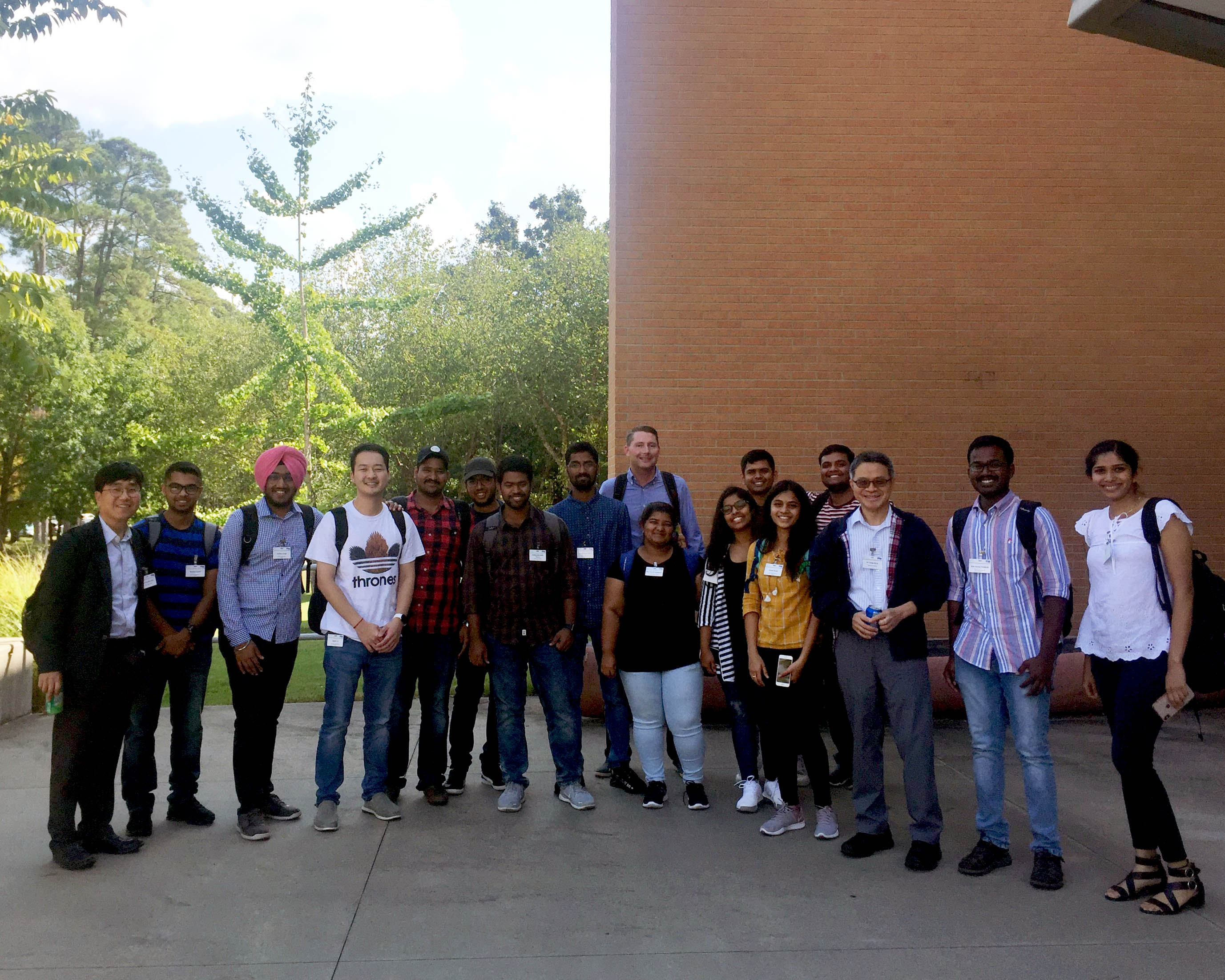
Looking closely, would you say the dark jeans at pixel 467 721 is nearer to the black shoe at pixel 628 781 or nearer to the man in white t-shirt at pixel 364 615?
the man in white t-shirt at pixel 364 615

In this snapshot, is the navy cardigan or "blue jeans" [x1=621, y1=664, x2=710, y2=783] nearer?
the navy cardigan

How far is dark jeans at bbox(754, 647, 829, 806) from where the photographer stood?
5.28m

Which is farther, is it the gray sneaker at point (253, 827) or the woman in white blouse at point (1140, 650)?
the gray sneaker at point (253, 827)

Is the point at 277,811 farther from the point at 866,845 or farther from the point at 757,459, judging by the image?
the point at 757,459

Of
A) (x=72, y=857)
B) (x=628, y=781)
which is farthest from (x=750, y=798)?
(x=72, y=857)

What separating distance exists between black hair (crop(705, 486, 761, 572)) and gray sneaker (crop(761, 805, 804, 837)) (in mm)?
1301

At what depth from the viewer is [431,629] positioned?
5.73 meters

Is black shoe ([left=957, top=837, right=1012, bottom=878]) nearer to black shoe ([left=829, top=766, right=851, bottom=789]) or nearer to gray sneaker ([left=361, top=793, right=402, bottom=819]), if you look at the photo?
black shoe ([left=829, top=766, right=851, bottom=789])

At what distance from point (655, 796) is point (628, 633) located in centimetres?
91

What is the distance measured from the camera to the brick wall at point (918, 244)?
8.67m

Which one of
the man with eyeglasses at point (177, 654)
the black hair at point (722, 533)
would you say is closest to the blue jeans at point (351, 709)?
the man with eyeglasses at point (177, 654)

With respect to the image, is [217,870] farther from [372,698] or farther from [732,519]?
[732,519]

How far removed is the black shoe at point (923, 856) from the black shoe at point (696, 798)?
1.26 metres

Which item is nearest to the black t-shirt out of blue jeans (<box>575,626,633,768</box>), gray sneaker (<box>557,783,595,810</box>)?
blue jeans (<box>575,626,633,768</box>)
